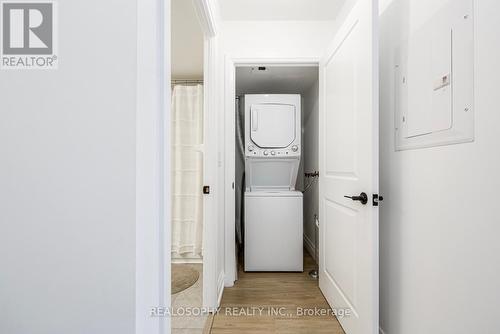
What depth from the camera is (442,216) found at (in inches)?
40.2

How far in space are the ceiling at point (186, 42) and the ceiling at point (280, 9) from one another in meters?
0.27

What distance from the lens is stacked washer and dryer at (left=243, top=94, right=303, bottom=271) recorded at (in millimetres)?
2553

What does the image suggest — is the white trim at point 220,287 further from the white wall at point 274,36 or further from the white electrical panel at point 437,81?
the white wall at point 274,36

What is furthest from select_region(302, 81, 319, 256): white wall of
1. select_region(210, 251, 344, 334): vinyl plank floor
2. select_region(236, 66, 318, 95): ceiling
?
select_region(210, 251, 344, 334): vinyl plank floor

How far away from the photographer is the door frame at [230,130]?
7.20ft

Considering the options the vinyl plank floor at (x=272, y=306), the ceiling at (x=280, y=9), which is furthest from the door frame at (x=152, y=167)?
the ceiling at (x=280, y=9)

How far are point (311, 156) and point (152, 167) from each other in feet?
9.57

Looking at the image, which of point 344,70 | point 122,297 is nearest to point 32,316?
point 122,297

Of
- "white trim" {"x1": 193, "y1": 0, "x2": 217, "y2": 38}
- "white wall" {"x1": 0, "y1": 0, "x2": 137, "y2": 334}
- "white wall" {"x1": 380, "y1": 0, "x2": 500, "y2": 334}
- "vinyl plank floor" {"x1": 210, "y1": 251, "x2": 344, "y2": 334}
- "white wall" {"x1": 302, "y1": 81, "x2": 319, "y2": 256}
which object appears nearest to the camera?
"white wall" {"x1": 0, "y1": 0, "x2": 137, "y2": 334}

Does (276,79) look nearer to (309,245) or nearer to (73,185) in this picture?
(309,245)

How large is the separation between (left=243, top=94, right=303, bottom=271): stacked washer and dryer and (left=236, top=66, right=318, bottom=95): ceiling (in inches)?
12.9

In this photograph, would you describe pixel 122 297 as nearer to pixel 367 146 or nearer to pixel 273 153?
pixel 367 146

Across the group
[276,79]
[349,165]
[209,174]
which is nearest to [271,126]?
[276,79]

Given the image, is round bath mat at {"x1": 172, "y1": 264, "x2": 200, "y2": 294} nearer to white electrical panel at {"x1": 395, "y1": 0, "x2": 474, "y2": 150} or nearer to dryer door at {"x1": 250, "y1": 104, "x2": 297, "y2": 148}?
dryer door at {"x1": 250, "y1": 104, "x2": 297, "y2": 148}
